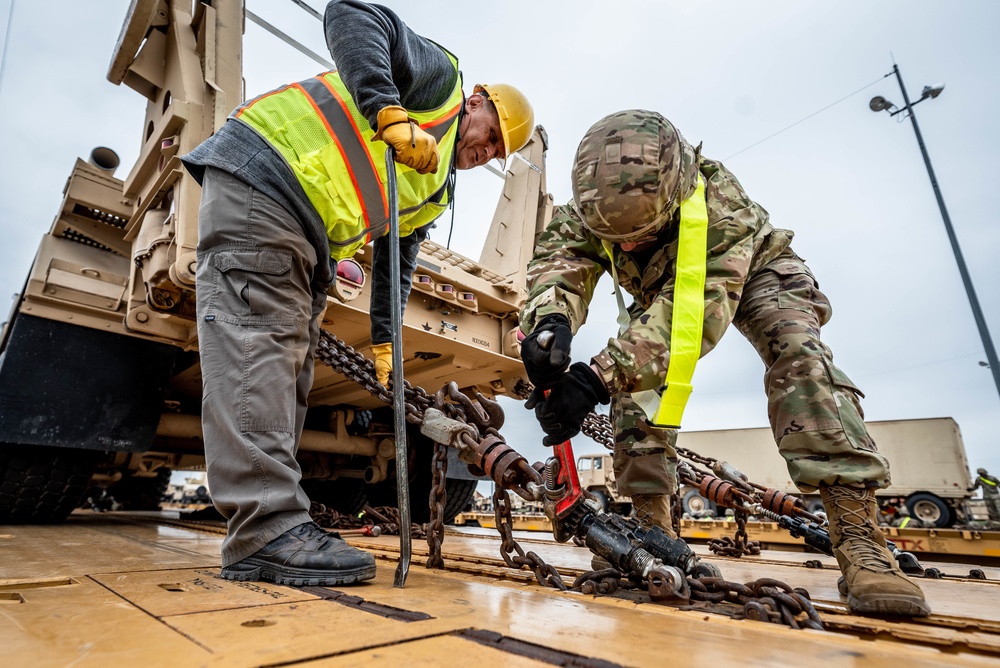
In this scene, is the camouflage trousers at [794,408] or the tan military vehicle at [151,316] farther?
the tan military vehicle at [151,316]

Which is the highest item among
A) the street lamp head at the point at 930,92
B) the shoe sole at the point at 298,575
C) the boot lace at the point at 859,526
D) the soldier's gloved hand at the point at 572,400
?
the street lamp head at the point at 930,92

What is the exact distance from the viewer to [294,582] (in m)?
1.34

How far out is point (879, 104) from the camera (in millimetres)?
7672

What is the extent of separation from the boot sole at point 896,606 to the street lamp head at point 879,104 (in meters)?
8.43

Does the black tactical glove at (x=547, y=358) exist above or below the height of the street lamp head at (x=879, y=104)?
below

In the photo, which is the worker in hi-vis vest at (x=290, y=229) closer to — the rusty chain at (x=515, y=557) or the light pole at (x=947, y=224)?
the rusty chain at (x=515, y=557)

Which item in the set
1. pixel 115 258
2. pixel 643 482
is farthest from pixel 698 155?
pixel 115 258

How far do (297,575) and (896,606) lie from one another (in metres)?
1.34

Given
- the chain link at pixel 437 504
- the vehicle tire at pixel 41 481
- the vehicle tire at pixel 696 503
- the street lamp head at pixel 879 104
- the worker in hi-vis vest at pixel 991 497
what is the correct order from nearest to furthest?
1. the chain link at pixel 437 504
2. the vehicle tire at pixel 41 481
3. the street lamp head at pixel 879 104
4. the worker in hi-vis vest at pixel 991 497
5. the vehicle tire at pixel 696 503

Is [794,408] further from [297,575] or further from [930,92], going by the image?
[930,92]

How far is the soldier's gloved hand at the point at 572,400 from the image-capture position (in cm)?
153

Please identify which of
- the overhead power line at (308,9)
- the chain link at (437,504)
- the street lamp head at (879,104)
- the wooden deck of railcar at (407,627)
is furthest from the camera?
the street lamp head at (879,104)

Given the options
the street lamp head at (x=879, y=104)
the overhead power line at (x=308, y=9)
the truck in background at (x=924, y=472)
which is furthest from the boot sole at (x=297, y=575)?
the truck in background at (x=924, y=472)

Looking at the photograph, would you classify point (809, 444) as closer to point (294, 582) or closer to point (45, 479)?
point (294, 582)
